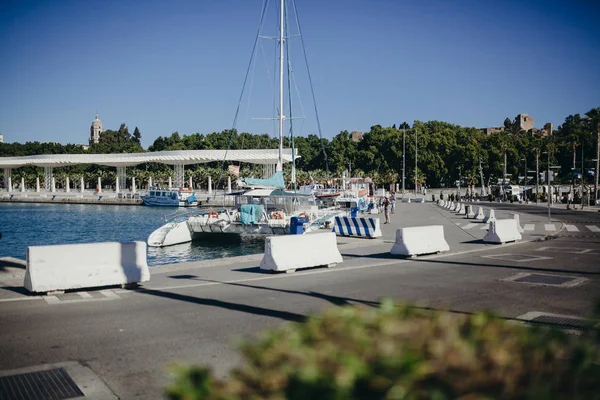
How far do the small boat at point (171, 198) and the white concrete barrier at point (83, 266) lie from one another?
227 ft

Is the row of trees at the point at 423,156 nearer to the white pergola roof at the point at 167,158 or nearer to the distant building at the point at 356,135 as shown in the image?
the white pergola roof at the point at 167,158

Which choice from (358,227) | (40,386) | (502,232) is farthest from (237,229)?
(40,386)

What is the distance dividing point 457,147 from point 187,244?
96.6m

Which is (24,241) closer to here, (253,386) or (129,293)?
(129,293)

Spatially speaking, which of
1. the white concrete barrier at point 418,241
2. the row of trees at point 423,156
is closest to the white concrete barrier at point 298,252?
the white concrete barrier at point 418,241

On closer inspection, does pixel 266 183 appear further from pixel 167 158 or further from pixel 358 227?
pixel 167 158

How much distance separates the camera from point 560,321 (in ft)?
28.7

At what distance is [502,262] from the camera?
53.2ft

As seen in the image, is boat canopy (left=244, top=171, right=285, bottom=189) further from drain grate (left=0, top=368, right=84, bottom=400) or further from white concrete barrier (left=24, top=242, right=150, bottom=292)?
drain grate (left=0, top=368, right=84, bottom=400)

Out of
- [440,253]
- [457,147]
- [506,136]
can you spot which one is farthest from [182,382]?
[506,136]

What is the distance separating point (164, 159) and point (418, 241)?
73.1 m

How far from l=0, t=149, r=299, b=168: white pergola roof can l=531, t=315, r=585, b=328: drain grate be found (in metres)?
63.8

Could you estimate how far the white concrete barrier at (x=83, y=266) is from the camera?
10961 millimetres

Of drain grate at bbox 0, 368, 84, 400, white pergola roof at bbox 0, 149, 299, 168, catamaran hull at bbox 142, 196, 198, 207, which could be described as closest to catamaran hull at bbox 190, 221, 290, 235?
drain grate at bbox 0, 368, 84, 400
